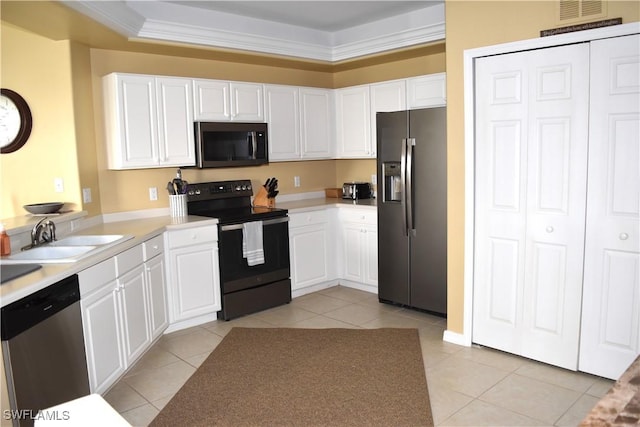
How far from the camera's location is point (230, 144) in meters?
4.84

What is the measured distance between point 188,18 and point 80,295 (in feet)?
8.78

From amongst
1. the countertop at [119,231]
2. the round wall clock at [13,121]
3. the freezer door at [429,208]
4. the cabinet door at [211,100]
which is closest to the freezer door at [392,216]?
the freezer door at [429,208]

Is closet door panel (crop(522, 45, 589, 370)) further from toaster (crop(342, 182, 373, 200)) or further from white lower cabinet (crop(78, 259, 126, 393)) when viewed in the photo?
white lower cabinet (crop(78, 259, 126, 393))

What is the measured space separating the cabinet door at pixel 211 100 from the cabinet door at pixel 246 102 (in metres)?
0.07

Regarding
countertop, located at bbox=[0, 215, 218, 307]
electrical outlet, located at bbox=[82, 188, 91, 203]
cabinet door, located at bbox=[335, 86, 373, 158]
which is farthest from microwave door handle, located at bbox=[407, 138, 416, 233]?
electrical outlet, located at bbox=[82, 188, 91, 203]

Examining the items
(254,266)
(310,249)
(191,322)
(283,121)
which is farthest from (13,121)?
(310,249)

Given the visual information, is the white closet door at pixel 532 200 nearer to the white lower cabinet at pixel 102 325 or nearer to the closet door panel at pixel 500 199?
the closet door panel at pixel 500 199

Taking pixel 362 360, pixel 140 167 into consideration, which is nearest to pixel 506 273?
pixel 362 360

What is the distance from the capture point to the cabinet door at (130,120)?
163 inches

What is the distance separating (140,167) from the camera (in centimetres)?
429

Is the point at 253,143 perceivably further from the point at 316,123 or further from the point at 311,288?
the point at 311,288

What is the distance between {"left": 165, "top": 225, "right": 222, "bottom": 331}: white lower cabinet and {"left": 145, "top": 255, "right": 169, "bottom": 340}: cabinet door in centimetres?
9

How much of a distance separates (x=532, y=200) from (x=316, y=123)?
279 centimetres

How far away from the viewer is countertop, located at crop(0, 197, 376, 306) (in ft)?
7.40
